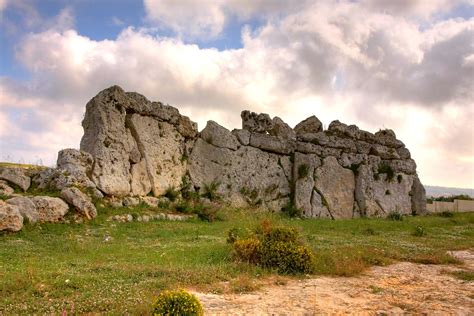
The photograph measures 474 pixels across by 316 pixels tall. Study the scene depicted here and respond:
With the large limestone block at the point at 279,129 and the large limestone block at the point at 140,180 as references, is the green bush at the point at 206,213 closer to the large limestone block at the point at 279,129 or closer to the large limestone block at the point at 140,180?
the large limestone block at the point at 140,180

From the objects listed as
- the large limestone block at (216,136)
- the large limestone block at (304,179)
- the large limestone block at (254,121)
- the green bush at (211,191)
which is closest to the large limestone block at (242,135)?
the large limestone block at (254,121)

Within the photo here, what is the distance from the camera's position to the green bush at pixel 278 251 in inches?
460

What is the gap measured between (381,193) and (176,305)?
30.2m

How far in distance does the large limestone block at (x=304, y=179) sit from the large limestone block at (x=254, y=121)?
3.27 meters

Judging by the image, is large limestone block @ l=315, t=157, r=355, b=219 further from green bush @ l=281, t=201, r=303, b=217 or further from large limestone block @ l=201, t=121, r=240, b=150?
large limestone block @ l=201, t=121, r=240, b=150

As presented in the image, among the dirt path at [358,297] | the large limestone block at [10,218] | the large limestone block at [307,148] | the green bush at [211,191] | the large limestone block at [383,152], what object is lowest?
the dirt path at [358,297]

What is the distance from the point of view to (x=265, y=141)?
30953mm

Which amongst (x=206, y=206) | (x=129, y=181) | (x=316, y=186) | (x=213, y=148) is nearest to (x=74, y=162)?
(x=129, y=181)

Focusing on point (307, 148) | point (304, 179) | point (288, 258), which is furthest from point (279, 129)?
point (288, 258)

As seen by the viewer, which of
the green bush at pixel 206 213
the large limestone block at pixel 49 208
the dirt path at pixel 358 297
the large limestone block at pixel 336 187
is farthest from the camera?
the large limestone block at pixel 336 187

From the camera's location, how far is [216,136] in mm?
28906

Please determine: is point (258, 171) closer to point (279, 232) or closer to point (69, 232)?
point (69, 232)

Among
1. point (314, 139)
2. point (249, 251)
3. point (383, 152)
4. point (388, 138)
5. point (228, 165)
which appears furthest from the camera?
point (388, 138)

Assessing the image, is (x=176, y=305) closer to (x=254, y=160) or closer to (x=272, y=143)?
(x=254, y=160)
